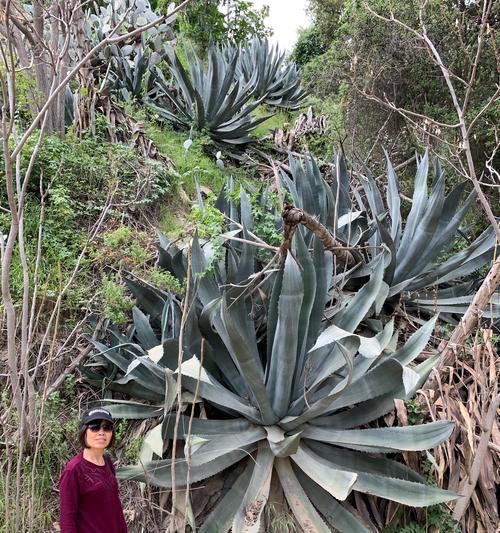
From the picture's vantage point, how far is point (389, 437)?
7.55 ft

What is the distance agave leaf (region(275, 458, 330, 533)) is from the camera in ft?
7.21

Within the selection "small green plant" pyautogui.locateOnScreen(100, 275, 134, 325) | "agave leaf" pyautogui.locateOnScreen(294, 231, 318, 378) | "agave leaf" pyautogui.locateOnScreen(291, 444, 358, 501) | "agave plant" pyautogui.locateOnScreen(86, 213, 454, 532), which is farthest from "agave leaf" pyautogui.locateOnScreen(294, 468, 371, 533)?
"small green plant" pyautogui.locateOnScreen(100, 275, 134, 325)

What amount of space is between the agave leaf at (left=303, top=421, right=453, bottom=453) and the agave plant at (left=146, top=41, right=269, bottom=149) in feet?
16.0

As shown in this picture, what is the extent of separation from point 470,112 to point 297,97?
4887 millimetres

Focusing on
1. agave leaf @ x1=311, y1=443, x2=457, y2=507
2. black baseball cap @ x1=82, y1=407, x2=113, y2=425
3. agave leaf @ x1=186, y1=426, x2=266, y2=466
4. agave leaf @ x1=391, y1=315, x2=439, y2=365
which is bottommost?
agave leaf @ x1=186, y1=426, x2=266, y2=466

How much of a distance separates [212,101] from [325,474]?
525 cm

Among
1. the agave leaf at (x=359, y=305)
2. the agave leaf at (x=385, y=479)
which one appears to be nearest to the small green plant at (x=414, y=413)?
the agave leaf at (x=385, y=479)

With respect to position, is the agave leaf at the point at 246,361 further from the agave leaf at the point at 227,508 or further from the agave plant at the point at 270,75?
the agave plant at the point at 270,75

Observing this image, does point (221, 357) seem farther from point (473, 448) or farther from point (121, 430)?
point (473, 448)

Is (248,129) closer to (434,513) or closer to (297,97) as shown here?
(297,97)

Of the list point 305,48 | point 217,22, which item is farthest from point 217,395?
point 305,48

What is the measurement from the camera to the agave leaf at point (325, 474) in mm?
2095

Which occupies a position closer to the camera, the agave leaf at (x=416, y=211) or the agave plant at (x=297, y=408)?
the agave plant at (x=297, y=408)

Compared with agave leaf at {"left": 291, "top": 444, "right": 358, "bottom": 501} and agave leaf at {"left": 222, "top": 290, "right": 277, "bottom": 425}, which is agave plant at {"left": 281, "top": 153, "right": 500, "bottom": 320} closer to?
agave leaf at {"left": 222, "top": 290, "right": 277, "bottom": 425}
